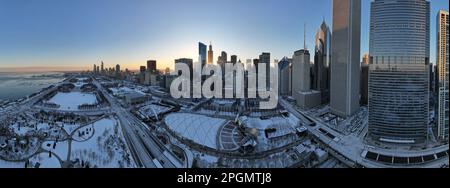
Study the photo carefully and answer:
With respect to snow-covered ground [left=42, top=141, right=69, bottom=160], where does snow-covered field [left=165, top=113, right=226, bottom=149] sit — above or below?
above

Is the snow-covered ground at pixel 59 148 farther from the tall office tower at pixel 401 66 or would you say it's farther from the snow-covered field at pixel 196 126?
the tall office tower at pixel 401 66

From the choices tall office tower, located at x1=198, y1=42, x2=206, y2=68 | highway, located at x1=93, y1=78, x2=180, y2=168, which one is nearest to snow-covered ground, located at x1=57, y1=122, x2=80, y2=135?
highway, located at x1=93, y1=78, x2=180, y2=168

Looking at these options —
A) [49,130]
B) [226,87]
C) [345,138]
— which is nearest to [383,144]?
[345,138]

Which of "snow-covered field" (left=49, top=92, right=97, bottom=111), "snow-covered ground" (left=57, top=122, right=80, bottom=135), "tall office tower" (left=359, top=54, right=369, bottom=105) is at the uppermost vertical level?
"tall office tower" (left=359, top=54, right=369, bottom=105)

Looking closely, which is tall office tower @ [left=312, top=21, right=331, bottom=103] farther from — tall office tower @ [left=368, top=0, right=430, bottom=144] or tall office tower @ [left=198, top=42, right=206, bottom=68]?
tall office tower @ [left=198, top=42, right=206, bottom=68]
